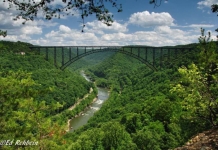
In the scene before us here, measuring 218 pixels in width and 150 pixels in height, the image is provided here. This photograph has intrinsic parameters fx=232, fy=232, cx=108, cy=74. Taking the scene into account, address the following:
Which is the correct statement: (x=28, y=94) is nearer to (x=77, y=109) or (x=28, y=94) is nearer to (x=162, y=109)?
(x=162, y=109)

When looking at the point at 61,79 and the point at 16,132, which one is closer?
the point at 16,132

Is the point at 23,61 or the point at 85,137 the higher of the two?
the point at 23,61

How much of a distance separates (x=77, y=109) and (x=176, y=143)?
30078 mm

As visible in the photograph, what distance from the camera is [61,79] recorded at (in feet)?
182

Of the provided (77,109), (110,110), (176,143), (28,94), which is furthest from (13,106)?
(77,109)

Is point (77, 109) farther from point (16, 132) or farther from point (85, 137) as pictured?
point (16, 132)

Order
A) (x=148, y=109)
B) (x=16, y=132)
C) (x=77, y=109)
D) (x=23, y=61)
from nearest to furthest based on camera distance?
(x=16, y=132) → (x=148, y=109) → (x=77, y=109) → (x=23, y=61)

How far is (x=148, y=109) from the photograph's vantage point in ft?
82.2

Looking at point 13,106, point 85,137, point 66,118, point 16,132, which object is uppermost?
point 13,106

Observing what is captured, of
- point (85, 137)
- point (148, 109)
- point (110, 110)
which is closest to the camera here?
point (85, 137)

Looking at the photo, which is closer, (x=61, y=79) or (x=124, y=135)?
(x=124, y=135)

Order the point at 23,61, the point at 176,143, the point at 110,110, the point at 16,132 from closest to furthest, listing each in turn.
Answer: the point at 16,132
the point at 176,143
the point at 110,110
the point at 23,61

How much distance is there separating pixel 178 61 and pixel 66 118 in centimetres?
2228

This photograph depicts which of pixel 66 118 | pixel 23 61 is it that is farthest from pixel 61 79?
pixel 66 118
